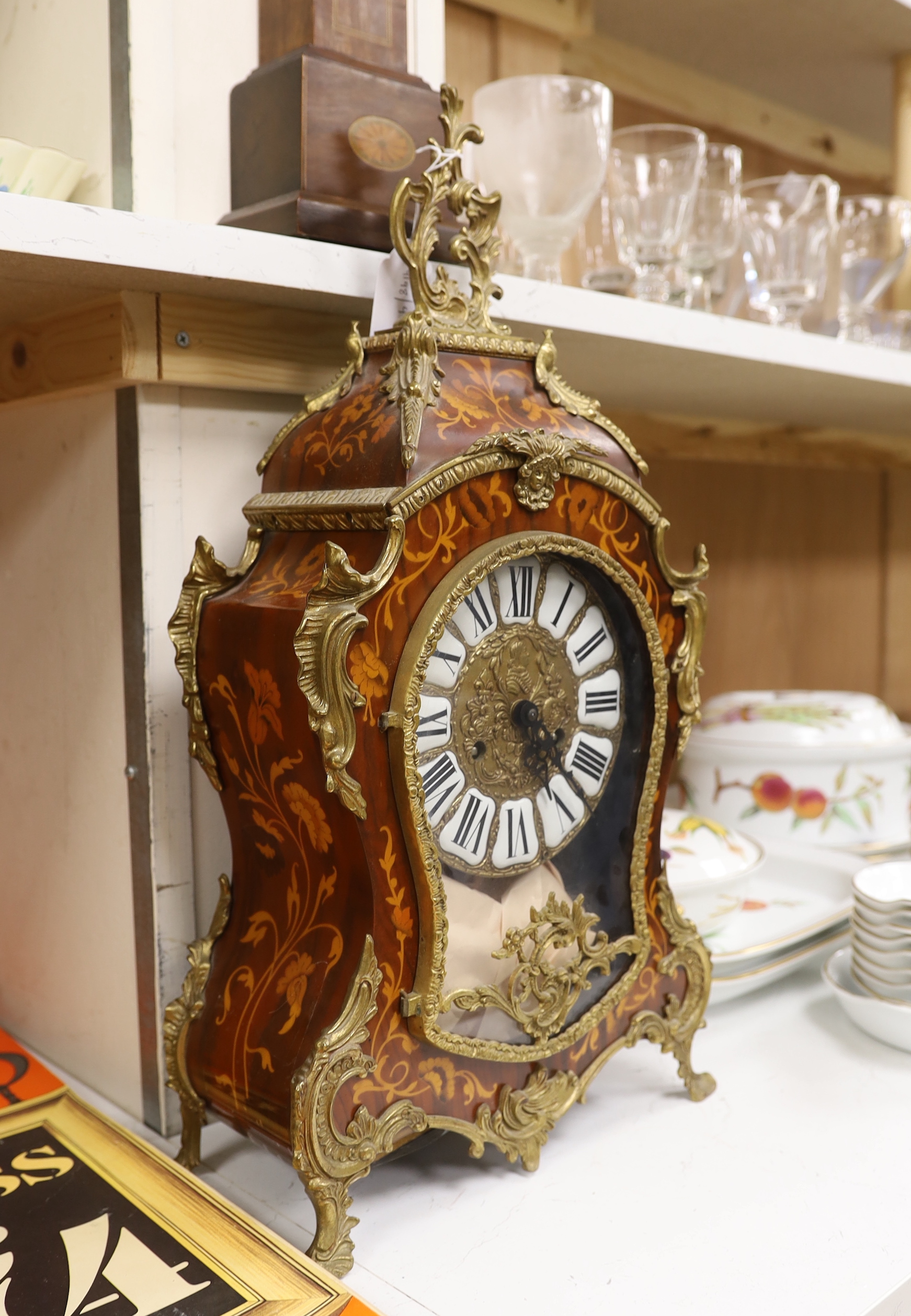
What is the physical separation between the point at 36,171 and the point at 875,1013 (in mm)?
887

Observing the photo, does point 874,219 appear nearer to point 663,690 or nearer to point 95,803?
point 663,690

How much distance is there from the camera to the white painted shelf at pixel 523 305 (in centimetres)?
61

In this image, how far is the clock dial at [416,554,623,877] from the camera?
0.70 metres

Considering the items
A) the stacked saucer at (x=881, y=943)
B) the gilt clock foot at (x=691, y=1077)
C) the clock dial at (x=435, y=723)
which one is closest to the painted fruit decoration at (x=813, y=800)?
the stacked saucer at (x=881, y=943)

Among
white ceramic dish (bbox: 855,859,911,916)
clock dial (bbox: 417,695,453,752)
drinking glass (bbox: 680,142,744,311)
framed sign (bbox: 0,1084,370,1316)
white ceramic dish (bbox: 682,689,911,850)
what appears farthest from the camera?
white ceramic dish (bbox: 682,689,911,850)

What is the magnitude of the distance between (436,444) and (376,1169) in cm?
48

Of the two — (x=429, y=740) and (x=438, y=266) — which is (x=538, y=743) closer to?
(x=429, y=740)

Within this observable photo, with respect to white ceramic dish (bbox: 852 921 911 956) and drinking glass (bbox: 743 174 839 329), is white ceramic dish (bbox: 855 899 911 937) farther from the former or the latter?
drinking glass (bbox: 743 174 839 329)

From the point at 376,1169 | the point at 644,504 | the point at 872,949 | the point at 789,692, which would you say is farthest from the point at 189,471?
the point at 789,692

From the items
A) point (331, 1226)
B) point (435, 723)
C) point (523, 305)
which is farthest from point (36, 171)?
point (331, 1226)

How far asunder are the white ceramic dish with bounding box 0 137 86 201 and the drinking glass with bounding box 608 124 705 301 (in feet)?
1.67

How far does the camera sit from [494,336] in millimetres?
733

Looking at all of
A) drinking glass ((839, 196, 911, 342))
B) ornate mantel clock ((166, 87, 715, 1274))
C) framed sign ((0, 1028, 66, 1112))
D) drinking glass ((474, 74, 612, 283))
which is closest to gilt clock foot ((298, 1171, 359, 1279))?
ornate mantel clock ((166, 87, 715, 1274))

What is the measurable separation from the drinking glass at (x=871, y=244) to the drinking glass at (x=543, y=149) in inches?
17.2
